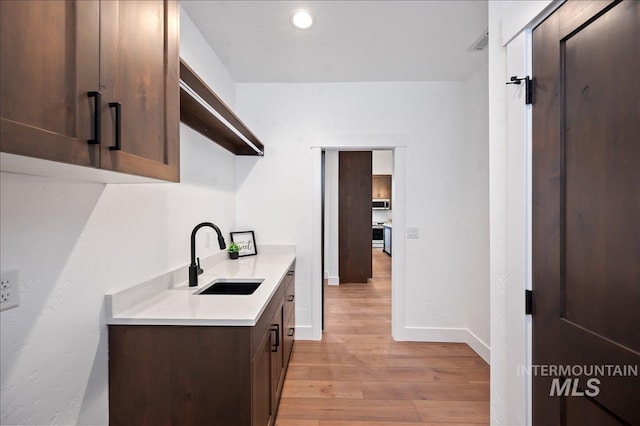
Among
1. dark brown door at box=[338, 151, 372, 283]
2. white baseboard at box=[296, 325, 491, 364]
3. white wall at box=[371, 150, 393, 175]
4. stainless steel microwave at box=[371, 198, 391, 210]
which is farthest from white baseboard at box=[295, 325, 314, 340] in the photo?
stainless steel microwave at box=[371, 198, 391, 210]

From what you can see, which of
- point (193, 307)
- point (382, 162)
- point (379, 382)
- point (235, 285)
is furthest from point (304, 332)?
point (382, 162)

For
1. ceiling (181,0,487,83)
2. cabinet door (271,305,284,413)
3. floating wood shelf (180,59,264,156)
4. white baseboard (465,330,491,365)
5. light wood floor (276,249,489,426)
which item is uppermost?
ceiling (181,0,487,83)

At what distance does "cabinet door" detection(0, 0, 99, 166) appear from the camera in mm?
583

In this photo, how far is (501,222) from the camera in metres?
1.44

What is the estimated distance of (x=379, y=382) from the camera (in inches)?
93.7

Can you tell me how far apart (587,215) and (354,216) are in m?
4.37

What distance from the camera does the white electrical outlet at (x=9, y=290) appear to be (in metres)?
0.91

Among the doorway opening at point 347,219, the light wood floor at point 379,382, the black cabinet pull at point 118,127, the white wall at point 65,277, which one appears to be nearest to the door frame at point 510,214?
the light wood floor at point 379,382

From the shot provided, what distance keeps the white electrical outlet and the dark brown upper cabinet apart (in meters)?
0.49

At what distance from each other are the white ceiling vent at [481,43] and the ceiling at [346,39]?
28mm

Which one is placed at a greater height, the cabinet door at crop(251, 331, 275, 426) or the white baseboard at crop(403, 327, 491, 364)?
the cabinet door at crop(251, 331, 275, 426)

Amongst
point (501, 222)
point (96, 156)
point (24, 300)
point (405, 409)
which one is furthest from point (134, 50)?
point (405, 409)

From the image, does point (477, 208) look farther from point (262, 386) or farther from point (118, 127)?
point (118, 127)

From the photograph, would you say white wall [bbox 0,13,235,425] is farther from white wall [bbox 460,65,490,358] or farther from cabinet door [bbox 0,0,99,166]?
white wall [bbox 460,65,490,358]
